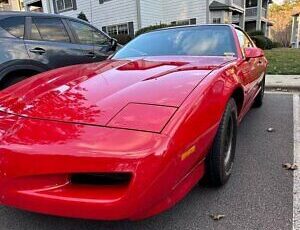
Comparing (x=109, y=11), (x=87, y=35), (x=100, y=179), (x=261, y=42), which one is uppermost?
(x=109, y=11)

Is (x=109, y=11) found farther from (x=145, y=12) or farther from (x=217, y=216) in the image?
(x=217, y=216)

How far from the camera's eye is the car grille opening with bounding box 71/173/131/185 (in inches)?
71.2

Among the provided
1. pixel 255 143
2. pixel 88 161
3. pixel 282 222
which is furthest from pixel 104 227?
pixel 255 143

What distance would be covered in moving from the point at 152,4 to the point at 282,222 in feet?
58.8

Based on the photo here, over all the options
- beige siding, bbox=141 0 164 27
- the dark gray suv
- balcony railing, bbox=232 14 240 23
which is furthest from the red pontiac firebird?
balcony railing, bbox=232 14 240 23

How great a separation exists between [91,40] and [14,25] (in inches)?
56.7

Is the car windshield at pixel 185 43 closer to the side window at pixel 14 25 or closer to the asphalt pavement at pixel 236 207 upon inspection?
the asphalt pavement at pixel 236 207

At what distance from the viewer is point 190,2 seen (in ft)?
63.2

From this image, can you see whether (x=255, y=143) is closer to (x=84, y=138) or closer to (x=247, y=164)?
(x=247, y=164)

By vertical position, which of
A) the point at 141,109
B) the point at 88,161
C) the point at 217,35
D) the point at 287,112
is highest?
the point at 217,35

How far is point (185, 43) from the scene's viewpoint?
3.75 meters

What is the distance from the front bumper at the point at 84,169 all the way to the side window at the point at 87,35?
407 centimetres

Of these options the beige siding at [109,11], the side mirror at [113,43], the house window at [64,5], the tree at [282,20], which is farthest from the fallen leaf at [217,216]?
the tree at [282,20]

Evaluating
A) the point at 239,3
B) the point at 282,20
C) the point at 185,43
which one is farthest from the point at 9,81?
the point at 282,20
